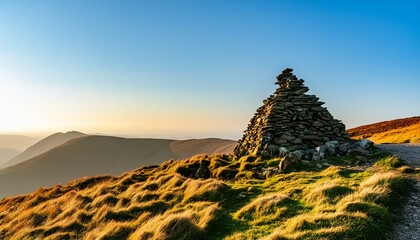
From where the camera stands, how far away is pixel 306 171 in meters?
17.3

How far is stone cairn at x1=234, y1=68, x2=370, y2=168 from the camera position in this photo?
830 inches

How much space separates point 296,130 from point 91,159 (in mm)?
135881

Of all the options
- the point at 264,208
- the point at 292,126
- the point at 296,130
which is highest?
the point at 292,126

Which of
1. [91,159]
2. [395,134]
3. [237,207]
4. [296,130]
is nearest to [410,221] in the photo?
[237,207]

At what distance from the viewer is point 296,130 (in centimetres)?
2308

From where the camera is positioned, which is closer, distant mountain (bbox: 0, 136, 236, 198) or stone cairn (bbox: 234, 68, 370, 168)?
stone cairn (bbox: 234, 68, 370, 168)

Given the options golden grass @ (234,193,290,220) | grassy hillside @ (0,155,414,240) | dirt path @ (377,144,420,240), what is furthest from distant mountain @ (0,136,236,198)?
dirt path @ (377,144,420,240)

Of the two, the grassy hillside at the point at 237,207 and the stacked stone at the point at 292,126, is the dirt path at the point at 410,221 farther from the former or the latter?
the stacked stone at the point at 292,126

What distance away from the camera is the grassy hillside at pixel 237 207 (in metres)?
9.34

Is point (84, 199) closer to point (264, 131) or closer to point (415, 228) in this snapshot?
point (264, 131)

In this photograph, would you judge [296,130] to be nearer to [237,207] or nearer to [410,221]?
[237,207]

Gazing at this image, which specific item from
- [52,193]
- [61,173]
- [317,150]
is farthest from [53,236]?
[61,173]

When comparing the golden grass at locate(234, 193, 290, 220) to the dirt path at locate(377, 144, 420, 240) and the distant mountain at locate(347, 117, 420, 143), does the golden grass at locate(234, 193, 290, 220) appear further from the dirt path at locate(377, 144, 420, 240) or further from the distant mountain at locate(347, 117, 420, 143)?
the distant mountain at locate(347, 117, 420, 143)

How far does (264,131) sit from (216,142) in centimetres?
9163
